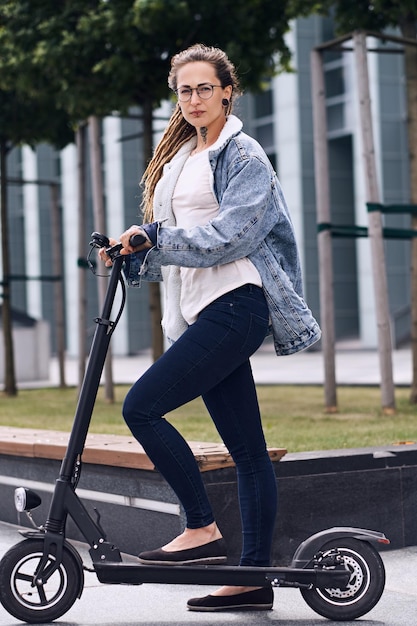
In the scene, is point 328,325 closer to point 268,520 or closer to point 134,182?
point 268,520

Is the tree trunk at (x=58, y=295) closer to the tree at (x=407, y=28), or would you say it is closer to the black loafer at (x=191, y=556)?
the tree at (x=407, y=28)

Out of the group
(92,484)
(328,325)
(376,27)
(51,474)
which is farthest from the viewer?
(376,27)

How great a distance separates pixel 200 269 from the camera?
3.71m

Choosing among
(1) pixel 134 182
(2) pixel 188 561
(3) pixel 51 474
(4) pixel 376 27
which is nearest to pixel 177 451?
(2) pixel 188 561

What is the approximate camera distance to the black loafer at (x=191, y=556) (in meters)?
3.70

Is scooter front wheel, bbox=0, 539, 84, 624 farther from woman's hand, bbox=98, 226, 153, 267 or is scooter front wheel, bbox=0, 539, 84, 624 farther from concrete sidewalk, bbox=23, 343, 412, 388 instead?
concrete sidewalk, bbox=23, 343, 412, 388

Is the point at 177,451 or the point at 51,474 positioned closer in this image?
the point at 177,451

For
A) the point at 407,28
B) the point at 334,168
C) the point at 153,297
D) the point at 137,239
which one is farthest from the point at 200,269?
the point at 334,168

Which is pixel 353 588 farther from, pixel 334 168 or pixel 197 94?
pixel 334 168

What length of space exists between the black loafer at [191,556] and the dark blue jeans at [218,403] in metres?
0.08

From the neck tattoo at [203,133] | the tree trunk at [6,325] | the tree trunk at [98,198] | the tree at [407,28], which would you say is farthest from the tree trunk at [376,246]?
the tree trunk at [6,325]

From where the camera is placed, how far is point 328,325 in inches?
382

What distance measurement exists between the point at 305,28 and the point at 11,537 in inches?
1160

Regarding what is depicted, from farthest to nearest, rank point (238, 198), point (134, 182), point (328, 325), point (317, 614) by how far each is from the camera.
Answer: point (134, 182) → point (328, 325) → point (317, 614) → point (238, 198)
